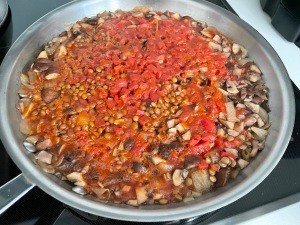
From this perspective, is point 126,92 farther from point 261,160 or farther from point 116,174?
point 261,160

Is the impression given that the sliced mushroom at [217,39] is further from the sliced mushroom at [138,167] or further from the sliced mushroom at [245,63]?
the sliced mushroom at [138,167]

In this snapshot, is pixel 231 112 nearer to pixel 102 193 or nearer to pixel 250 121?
pixel 250 121

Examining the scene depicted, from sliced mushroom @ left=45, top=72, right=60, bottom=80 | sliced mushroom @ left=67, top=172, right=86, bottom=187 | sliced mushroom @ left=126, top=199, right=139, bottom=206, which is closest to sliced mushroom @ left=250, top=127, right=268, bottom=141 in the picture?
sliced mushroom @ left=126, top=199, right=139, bottom=206

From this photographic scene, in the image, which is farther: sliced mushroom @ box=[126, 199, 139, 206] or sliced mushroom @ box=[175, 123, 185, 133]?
sliced mushroom @ box=[175, 123, 185, 133]

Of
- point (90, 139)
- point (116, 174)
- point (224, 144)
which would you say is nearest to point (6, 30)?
point (90, 139)

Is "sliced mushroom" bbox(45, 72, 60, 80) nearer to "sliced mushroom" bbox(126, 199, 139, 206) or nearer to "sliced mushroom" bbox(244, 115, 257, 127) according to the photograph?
"sliced mushroom" bbox(126, 199, 139, 206)

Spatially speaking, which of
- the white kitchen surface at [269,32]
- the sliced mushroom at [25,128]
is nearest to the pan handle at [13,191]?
the sliced mushroom at [25,128]

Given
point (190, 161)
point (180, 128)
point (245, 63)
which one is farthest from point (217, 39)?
point (190, 161)

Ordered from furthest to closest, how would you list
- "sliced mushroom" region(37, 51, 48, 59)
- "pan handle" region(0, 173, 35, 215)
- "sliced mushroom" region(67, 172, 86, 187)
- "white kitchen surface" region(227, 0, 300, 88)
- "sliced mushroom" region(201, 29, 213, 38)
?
"white kitchen surface" region(227, 0, 300, 88), "sliced mushroom" region(201, 29, 213, 38), "sliced mushroom" region(37, 51, 48, 59), "sliced mushroom" region(67, 172, 86, 187), "pan handle" region(0, 173, 35, 215)
